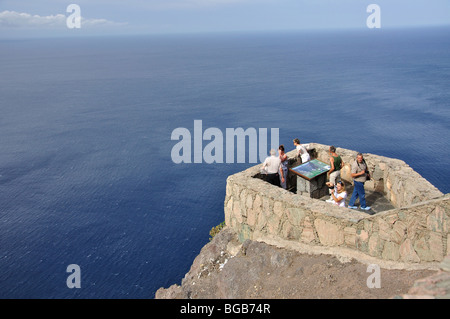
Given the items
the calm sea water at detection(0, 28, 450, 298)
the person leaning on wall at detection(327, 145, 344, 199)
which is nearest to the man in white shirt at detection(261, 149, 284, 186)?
the person leaning on wall at detection(327, 145, 344, 199)

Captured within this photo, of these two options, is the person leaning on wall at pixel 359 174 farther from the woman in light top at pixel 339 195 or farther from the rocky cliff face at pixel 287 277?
the rocky cliff face at pixel 287 277

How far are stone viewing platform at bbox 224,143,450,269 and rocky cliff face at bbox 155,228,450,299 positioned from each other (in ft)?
1.32

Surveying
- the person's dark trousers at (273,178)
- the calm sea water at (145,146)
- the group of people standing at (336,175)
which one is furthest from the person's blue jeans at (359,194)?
the calm sea water at (145,146)

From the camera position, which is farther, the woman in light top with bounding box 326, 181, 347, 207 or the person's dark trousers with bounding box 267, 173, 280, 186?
the person's dark trousers with bounding box 267, 173, 280, 186

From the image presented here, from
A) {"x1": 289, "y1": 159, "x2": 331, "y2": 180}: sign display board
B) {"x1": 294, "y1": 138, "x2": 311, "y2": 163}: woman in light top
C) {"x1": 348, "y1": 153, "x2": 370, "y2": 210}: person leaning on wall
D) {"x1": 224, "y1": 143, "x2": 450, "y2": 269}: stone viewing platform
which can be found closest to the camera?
{"x1": 224, "y1": 143, "x2": 450, "y2": 269}: stone viewing platform

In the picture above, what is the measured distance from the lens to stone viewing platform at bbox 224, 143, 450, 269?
9231 millimetres

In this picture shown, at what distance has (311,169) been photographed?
1318cm

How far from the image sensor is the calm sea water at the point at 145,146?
3375 centimetres

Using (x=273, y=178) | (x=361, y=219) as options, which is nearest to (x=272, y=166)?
(x=273, y=178)

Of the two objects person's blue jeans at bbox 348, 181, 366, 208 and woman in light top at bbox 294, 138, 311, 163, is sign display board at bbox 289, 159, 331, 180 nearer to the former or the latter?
woman in light top at bbox 294, 138, 311, 163

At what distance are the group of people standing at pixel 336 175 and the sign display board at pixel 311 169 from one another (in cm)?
29

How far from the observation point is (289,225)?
11578mm
